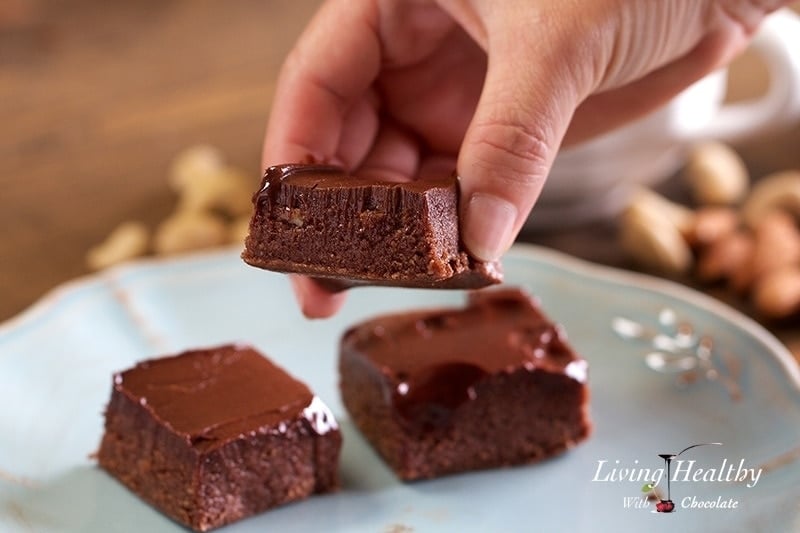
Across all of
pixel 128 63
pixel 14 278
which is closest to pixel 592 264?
pixel 14 278

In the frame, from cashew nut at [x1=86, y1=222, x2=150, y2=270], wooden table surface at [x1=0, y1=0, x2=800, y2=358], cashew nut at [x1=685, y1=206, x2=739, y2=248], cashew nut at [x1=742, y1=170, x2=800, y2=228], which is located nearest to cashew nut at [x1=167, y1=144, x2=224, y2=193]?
wooden table surface at [x1=0, y1=0, x2=800, y2=358]

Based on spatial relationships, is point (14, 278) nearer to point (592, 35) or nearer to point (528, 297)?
point (528, 297)

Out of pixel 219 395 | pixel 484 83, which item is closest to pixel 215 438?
pixel 219 395

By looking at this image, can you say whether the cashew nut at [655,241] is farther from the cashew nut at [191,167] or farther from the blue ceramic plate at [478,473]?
the cashew nut at [191,167]

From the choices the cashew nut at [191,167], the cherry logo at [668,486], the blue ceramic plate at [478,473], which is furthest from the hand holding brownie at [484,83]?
the cashew nut at [191,167]

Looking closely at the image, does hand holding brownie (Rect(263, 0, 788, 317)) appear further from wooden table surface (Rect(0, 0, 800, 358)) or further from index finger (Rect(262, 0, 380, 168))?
wooden table surface (Rect(0, 0, 800, 358))

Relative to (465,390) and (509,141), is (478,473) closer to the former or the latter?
(465,390)
